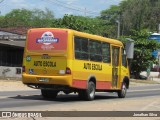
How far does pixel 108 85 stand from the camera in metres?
25.1

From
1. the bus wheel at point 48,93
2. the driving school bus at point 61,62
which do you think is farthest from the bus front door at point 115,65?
the bus wheel at point 48,93

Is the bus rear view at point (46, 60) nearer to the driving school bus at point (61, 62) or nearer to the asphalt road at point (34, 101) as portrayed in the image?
the driving school bus at point (61, 62)

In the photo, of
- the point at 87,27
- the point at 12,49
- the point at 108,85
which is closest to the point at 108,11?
the point at 87,27

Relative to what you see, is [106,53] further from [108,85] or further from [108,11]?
[108,11]

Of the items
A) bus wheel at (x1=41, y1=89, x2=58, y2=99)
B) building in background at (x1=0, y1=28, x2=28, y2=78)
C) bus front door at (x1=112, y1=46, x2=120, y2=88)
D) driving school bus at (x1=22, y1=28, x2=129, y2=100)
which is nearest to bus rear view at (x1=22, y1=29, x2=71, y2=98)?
driving school bus at (x1=22, y1=28, x2=129, y2=100)

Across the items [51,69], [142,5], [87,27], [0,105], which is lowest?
[0,105]

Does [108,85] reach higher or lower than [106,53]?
lower

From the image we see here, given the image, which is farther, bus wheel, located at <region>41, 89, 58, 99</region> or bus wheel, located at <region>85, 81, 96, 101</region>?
bus wheel, located at <region>41, 89, 58, 99</region>

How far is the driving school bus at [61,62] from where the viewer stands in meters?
21.4

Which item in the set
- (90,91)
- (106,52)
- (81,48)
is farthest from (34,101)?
(106,52)

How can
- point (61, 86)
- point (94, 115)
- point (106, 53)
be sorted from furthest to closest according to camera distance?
point (106, 53), point (61, 86), point (94, 115)

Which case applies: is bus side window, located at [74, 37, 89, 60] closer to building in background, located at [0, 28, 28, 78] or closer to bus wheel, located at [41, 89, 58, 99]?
bus wheel, located at [41, 89, 58, 99]

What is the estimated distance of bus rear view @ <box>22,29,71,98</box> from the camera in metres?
21.4

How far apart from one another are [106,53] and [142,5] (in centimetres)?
6664
